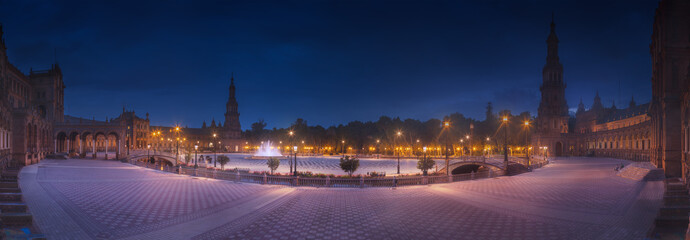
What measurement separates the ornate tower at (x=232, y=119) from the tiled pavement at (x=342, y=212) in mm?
90917

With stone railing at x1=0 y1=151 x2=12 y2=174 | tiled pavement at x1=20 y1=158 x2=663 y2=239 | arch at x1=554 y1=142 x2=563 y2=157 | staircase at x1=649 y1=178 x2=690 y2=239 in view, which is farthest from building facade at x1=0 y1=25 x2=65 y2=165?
arch at x1=554 y1=142 x2=563 y2=157

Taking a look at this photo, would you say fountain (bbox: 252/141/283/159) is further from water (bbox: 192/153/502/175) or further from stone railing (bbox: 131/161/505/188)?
stone railing (bbox: 131/161/505/188)

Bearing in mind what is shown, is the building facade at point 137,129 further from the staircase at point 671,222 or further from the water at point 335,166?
the staircase at point 671,222

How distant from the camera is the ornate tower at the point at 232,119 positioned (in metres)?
108

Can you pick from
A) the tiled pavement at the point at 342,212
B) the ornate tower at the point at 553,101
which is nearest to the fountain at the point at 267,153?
the tiled pavement at the point at 342,212

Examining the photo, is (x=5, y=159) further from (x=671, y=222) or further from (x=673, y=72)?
(x=673, y=72)

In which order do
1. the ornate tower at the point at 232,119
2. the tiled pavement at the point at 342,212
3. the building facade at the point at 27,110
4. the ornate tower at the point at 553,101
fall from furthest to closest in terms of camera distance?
1. the ornate tower at the point at 232,119
2. the ornate tower at the point at 553,101
3. the building facade at the point at 27,110
4. the tiled pavement at the point at 342,212

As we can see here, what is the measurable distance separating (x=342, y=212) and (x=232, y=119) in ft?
343

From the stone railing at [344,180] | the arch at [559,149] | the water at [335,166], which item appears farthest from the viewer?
the arch at [559,149]

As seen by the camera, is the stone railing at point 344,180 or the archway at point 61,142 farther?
the archway at point 61,142

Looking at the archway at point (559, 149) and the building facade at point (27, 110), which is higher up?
the building facade at point (27, 110)

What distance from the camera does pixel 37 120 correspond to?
38312 mm

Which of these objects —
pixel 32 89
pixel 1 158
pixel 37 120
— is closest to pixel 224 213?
pixel 1 158

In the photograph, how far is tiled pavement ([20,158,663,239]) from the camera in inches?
388
